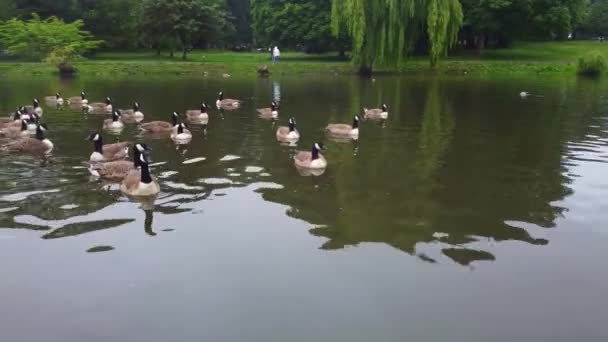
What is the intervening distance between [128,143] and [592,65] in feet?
149

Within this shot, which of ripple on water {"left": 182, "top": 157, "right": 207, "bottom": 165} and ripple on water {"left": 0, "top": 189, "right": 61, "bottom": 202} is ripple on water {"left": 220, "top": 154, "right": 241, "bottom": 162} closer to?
ripple on water {"left": 182, "top": 157, "right": 207, "bottom": 165}

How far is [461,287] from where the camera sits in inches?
310

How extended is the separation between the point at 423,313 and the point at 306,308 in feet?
4.60

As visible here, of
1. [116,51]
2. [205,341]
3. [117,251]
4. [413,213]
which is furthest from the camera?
[116,51]

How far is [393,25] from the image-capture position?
45.2 metres

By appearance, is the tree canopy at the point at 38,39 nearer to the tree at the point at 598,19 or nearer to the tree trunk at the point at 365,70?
the tree trunk at the point at 365,70

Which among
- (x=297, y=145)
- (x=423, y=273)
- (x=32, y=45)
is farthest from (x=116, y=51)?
(x=423, y=273)

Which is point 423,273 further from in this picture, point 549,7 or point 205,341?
Answer: point 549,7

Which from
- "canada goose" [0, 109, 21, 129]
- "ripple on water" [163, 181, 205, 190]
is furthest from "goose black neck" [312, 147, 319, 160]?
"canada goose" [0, 109, 21, 129]

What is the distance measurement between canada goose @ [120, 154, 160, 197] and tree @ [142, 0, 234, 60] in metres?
52.8

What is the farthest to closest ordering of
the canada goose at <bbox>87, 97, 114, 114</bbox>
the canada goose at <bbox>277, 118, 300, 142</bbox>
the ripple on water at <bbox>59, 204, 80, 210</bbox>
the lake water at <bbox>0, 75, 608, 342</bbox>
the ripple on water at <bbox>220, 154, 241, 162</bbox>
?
the canada goose at <bbox>87, 97, 114, 114</bbox> → the canada goose at <bbox>277, 118, 300, 142</bbox> → the ripple on water at <bbox>220, 154, 241, 162</bbox> → the ripple on water at <bbox>59, 204, 80, 210</bbox> → the lake water at <bbox>0, 75, 608, 342</bbox>

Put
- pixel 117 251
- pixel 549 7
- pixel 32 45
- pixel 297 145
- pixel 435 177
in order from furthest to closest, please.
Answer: pixel 549 7, pixel 32 45, pixel 297 145, pixel 435 177, pixel 117 251

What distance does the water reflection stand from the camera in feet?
33.4

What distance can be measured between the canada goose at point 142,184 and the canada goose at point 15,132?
715 centimetres
